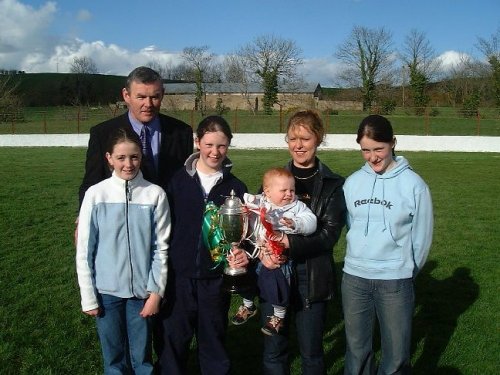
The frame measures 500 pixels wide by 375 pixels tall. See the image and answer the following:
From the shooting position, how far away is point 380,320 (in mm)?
2994

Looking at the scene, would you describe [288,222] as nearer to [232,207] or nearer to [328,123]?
[232,207]

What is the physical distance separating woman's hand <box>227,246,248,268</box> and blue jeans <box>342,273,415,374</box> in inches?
26.0

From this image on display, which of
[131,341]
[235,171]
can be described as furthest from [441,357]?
[235,171]

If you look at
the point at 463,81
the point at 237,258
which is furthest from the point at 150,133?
the point at 463,81

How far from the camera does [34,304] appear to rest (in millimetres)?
4898

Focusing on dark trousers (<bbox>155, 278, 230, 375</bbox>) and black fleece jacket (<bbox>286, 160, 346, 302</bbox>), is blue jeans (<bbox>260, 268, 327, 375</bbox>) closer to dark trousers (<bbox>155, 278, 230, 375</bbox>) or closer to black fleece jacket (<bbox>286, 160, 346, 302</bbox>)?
black fleece jacket (<bbox>286, 160, 346, 302</bbox>)

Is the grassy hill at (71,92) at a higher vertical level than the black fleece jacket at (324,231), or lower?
higher

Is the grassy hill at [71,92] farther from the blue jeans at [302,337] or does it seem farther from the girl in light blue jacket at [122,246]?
the blue jeans at [302,337]

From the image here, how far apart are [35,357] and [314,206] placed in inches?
94.3

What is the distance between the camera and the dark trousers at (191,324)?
9.86 feet

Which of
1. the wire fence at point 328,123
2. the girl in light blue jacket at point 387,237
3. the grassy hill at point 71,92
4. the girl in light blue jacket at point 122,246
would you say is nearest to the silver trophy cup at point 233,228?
the girl in light blue jacket at point 122,246

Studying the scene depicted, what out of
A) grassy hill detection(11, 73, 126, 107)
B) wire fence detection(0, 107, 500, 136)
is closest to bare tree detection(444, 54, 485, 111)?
wire fence detection(0, 107, 500, 136)

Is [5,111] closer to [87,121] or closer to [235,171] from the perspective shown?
[87,121]

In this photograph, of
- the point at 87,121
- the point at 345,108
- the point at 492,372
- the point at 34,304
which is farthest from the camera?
the point at 345,108
